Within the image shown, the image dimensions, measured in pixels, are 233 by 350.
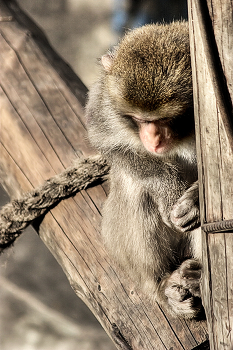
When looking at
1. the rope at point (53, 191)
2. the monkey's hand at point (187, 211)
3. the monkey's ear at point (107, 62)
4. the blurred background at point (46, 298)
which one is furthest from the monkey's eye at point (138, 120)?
the blurred background at point (46, 298)

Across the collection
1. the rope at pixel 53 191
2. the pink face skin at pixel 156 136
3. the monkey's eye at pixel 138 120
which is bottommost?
the rope at pixel 53 191

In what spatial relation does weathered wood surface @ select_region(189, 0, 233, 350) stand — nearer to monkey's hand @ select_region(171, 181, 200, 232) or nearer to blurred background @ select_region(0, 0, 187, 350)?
monkey's hand @ select_region(171, 181, 200, 232)

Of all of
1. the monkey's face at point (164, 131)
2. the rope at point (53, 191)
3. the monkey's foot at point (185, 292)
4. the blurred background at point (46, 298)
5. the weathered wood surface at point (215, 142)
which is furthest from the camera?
the blurred background at point (46, 298)

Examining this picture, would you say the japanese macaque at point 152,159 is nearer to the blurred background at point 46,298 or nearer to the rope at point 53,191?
the rope at point 53,191

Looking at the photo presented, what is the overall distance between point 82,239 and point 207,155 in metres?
1.36

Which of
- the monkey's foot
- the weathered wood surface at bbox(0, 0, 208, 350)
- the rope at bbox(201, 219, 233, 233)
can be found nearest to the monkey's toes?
the monkey's foot

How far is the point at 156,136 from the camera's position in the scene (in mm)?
2254

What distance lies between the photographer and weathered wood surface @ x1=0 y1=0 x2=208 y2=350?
101 inches

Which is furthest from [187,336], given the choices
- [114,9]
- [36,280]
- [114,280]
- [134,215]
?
[114,9]

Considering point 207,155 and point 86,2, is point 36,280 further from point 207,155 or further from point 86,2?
point 207,155

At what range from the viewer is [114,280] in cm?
268

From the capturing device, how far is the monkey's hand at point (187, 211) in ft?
7.73

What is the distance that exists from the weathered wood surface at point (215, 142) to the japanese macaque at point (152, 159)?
490 millimetres

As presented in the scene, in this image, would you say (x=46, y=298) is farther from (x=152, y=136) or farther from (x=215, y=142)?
(x=215, y=142)
